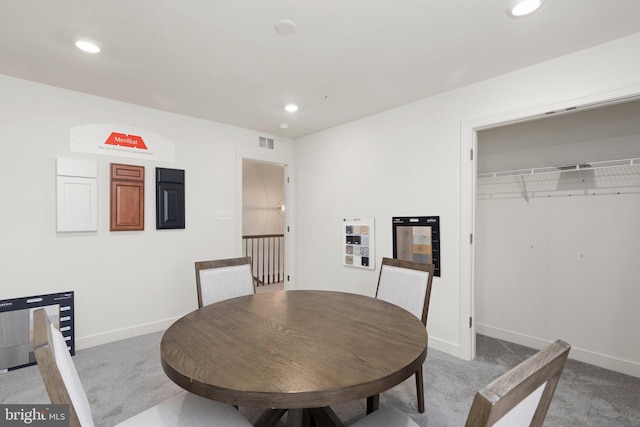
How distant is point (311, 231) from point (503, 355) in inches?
105

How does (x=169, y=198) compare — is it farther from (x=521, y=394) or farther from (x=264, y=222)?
(x=521, y=394)

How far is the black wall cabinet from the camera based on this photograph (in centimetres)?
343

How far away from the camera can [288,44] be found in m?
2.15

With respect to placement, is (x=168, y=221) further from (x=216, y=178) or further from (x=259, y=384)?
(x=259, y=384)

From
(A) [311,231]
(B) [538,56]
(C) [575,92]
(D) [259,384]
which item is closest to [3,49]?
(D) [259,384]

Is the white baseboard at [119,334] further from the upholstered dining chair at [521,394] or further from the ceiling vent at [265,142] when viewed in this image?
the upholstered dining chair at [521,394]

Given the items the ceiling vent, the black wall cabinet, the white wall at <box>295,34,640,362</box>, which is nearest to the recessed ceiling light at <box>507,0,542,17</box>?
the white wall at <box>295,34,640,362</box>

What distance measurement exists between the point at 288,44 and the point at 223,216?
2.44m

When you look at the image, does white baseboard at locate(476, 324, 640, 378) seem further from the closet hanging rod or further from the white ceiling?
the white ceiling

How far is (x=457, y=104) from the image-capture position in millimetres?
2891

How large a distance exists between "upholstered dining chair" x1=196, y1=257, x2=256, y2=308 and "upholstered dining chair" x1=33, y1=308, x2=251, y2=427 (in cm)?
96

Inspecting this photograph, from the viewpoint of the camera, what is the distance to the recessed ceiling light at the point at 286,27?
1.90m

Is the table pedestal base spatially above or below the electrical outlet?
below

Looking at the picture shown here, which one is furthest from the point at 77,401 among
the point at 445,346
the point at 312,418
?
the point at 445,346
